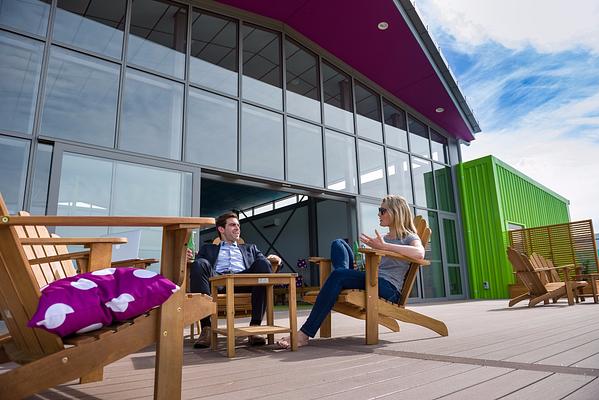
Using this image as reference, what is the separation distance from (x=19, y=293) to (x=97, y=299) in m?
0.22

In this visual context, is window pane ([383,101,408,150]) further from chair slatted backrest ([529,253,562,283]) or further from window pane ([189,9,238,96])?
window pane ([189,9,238,96])

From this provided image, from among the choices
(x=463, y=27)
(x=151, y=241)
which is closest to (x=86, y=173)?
(x=151, y=241)

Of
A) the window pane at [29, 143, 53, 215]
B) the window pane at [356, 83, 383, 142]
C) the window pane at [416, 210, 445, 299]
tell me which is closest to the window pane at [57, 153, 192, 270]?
the window pane at [29, 143, 53, 215]

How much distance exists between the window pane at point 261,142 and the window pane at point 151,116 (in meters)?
1.02

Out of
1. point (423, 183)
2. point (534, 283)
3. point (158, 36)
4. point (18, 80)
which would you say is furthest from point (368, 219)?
point (18, 80)

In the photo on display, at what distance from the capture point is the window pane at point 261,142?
6133mm

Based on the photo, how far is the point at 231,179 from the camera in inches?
236

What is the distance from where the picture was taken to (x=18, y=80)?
442 centimetres

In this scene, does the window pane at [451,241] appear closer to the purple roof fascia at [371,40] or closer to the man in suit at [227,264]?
the purple roof fascia at [371,40]

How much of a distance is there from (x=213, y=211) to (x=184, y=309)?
15023mm

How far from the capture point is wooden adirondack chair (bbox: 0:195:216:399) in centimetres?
113

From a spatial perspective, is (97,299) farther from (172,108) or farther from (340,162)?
(340,162)

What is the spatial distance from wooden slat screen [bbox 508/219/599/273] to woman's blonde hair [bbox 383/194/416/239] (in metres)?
8.06

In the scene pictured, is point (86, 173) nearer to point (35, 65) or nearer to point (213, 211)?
point (35, 65)
